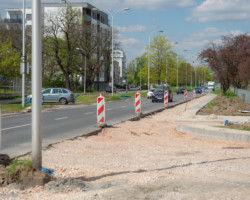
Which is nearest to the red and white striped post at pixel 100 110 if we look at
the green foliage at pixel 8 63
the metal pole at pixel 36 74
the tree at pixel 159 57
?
the metal pole at pixel 36 74

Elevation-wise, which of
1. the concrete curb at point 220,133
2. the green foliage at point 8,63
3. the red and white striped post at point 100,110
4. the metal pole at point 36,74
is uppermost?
the green foliage at point 8,63

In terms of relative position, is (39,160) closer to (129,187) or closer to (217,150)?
(129,187)

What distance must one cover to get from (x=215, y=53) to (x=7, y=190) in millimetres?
50003

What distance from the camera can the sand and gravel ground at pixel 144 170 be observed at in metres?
5.91

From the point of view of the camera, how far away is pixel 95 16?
10294cm

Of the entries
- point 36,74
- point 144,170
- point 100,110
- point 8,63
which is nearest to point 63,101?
point 8,63

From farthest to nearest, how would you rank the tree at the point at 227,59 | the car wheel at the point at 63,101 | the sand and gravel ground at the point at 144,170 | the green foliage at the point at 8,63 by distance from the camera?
the tree at the point at 227,59 < the green foliage at the point at 8,63 < the car wheel at the point at 63,101 < the sand and gravel ground at the point at 144,170

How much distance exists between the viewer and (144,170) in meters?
7.52

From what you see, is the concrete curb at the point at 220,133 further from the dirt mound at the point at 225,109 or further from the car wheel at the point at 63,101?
the car wheel at the point at 63,101

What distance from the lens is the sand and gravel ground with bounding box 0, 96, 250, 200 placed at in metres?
5.91

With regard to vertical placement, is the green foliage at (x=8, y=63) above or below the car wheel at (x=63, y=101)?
above

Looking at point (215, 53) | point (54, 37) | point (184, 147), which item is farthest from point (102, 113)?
point (54, 37)

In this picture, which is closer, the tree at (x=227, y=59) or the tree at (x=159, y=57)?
the tree at (x=227, y=59)

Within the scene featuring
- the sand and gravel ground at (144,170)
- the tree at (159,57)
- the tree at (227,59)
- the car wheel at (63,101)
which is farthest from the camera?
the tree at (159,57)
